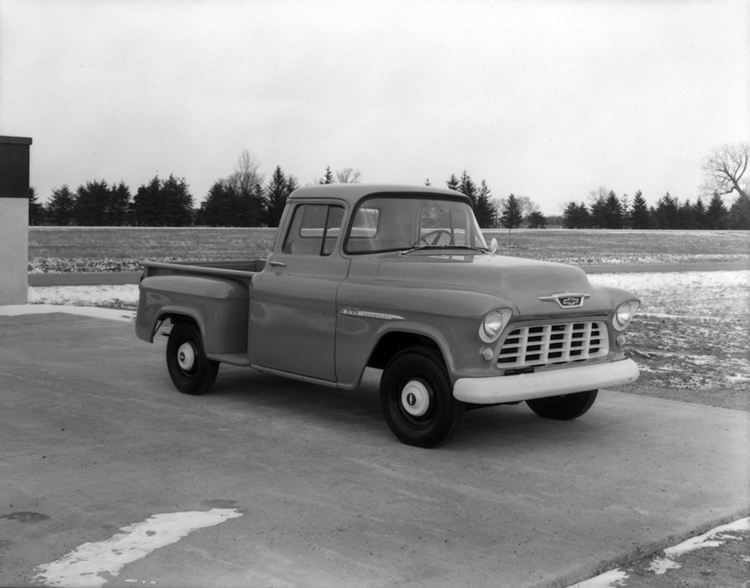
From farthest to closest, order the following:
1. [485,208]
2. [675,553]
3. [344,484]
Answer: [485,208], [344,484], [675,553]

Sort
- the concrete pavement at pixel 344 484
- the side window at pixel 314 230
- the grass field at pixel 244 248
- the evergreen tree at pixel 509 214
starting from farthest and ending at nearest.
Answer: the evergreen tree at pixel 509 214 < the grass field at pixel 244 248 < the side window at pixel 314 230 < the concrete pavement at pixel 344 484

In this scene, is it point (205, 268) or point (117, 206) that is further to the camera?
point (117, 206)

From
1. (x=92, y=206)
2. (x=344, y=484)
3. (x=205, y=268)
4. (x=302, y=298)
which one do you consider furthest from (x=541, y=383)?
(x=92, y=206)

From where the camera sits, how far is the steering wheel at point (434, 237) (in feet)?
23.1

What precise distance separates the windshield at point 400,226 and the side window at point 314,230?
0.18 metres

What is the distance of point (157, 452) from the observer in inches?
241

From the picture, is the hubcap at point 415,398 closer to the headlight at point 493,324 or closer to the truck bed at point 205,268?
the headlight at point 493,324

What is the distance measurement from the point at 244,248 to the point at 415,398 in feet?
119

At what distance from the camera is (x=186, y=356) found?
8.16 m

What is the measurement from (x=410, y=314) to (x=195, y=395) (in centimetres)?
275

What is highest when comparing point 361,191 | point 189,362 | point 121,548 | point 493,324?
point 361,191

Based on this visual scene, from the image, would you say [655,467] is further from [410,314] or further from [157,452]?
[157,452]

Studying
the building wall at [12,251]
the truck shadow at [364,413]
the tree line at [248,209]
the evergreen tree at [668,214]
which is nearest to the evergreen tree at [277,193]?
→ the tree line at [248,209]

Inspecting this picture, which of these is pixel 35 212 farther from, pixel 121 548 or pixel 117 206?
pixel 121 548
